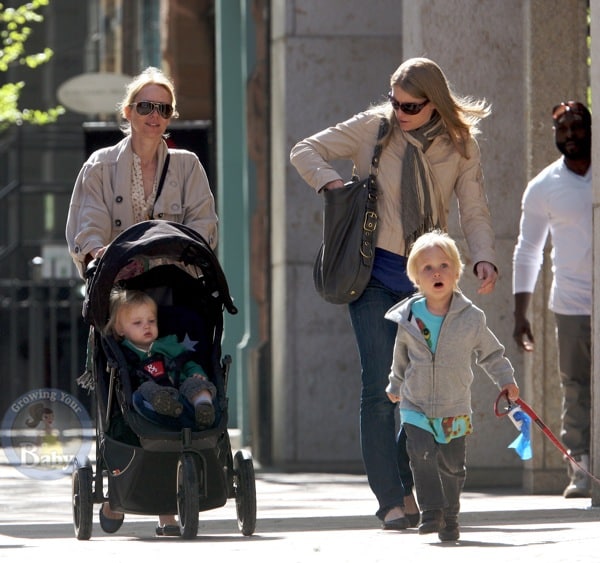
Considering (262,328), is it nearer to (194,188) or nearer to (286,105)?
(286,105)

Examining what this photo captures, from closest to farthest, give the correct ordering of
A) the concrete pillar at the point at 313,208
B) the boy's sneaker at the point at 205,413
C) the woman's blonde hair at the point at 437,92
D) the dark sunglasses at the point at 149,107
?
the boy's sneaker at the point at 205,413
the woman's blonde hair at the point at 437,92
the dark sunglasses at the point at 149,107
the concrete pillar at the point at 313,208

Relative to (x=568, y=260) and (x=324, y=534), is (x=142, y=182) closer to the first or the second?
(x=324, y=534)

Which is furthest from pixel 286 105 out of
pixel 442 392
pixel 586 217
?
pixel 442 392

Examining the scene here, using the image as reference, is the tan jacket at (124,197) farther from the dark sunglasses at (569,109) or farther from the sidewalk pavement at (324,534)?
the dark sunglasses at (569,109)

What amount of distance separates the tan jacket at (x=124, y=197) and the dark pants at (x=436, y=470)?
135cm

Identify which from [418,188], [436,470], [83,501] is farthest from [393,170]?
[83,501]

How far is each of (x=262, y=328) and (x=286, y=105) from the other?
2.43 m

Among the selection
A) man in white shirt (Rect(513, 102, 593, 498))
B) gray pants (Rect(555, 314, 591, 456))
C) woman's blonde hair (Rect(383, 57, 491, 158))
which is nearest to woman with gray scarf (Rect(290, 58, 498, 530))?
woman's blonde hair (Rect(383, 57, 491, 158))

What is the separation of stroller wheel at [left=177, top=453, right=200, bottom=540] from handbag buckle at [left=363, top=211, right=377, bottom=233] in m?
1.24

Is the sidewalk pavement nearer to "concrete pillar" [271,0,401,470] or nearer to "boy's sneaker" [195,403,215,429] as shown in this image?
"boy's sneaker" [195,403,215,429]

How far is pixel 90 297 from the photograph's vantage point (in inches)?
308

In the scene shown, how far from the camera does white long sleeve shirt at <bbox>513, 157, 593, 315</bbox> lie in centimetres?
1016

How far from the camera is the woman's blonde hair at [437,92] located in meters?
8.13

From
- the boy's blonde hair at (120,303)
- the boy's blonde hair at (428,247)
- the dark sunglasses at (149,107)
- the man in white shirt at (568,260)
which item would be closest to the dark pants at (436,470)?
the boy's blonde hair at (428,247)
